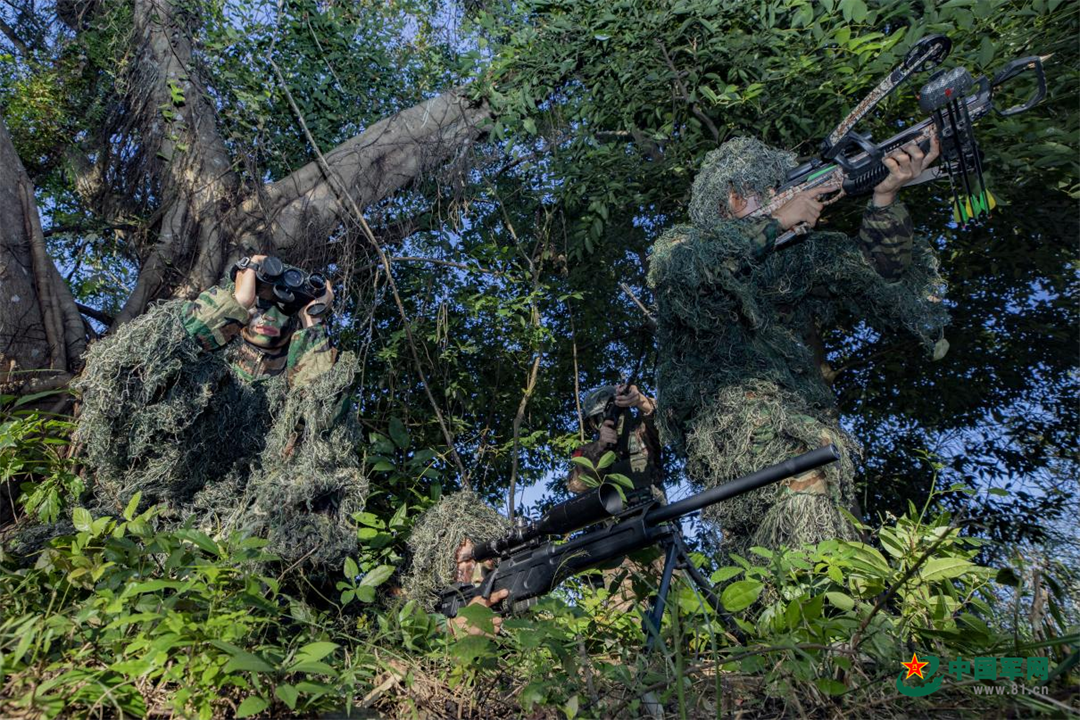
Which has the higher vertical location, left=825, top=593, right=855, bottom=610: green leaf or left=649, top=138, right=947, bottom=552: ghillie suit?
left=649, top=138, right=947, bottom=552: ghillie suit

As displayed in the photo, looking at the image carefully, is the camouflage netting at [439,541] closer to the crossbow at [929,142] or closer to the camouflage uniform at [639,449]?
the camouflage uniform at [639,449]

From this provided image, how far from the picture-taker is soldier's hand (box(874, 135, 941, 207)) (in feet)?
11.0

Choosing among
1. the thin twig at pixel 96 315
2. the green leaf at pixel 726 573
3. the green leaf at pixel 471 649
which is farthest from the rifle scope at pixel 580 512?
the thin twig at pixel 96 315

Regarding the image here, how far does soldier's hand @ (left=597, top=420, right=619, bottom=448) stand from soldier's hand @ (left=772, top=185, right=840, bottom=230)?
4.67ft

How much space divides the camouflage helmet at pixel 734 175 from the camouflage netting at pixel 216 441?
1.95 metres

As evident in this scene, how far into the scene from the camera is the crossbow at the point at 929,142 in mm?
3199

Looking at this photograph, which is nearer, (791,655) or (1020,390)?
(791,655)

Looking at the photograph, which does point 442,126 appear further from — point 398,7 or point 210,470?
point 210,470

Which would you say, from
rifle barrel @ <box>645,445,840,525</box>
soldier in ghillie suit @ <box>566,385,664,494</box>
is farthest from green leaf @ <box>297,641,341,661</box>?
soldier in ghillie suit @ <box>566,385,664,494</box>

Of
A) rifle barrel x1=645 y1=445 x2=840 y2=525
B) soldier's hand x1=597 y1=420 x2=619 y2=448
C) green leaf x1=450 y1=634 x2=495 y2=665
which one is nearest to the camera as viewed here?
green leaf x1=450 y1=634 x2=495 y2=665

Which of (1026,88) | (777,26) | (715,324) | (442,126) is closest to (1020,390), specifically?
(1026,88)

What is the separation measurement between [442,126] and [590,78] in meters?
1.39

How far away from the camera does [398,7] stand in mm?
7422

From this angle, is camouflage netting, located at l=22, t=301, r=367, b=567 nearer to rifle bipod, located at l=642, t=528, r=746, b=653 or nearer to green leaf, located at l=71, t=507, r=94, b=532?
green leaf, located at l=71, t=507, r=94, b=532
